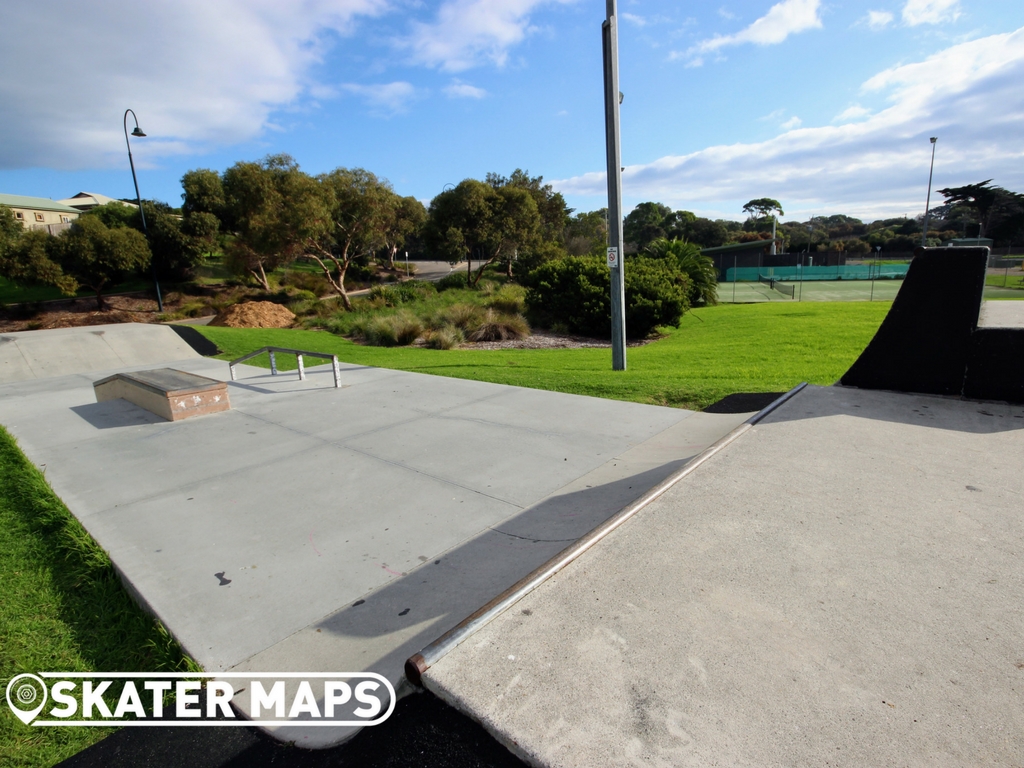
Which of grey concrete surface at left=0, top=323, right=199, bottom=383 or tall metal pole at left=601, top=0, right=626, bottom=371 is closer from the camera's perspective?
tall metal pole at left=601, top=0, right=626, bottom=371

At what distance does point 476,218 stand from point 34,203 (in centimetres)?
7307

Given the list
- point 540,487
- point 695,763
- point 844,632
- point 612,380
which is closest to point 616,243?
point 612,380

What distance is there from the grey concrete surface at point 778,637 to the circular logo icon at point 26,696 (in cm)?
185

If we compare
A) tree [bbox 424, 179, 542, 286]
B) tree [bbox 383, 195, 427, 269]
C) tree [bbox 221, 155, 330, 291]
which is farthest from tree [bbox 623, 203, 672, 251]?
tree [bbox 221, 155, 330, 291]

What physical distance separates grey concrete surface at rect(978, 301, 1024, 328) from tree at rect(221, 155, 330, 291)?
23.6 meters

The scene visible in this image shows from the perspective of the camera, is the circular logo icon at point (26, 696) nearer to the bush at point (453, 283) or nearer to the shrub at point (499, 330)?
the shrub at point (499, 330)

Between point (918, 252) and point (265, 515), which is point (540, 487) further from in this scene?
point (918, 252)

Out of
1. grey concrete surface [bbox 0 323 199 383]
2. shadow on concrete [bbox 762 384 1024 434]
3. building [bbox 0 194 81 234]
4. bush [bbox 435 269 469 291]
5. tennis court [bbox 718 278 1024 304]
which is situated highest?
building [bbox 0 194 81 234]

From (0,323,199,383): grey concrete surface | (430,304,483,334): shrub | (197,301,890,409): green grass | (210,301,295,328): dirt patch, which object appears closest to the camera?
(197,301,890,409): green grass

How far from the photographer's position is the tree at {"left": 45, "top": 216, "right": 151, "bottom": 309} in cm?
2708

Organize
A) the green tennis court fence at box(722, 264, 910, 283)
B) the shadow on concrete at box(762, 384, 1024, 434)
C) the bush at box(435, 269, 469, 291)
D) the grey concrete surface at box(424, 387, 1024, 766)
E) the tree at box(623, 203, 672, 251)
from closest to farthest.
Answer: the grey concrete surface at box(424, 387, 1024, 766) < the shadow on concrete at box(762, 384, 1024, 434) < the bush at box(435, 269, 469, 291) < the green tennis court fence at box(722, 264, 910, 283) < the tree at box(623, 203, 672, 251)

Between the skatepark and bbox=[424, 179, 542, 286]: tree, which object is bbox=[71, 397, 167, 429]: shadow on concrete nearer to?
the skatepark

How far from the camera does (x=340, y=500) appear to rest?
176 inches

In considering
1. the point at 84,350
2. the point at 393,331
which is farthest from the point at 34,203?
the point at 393,331
